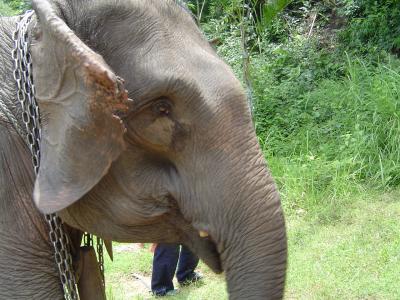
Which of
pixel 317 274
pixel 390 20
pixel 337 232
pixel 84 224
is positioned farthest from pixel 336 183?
pixel 84 224

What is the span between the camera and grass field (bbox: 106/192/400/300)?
5.51m

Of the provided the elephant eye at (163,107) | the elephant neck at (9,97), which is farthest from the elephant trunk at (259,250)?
the elephant neck at (9,97)

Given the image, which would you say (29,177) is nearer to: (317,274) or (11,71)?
(11,71)

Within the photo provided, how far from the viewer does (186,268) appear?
6.24 m

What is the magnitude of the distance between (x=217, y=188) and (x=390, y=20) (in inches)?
371

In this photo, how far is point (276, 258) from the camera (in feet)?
6.53

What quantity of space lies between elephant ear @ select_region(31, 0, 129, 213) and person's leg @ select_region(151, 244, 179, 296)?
3752 millimetres

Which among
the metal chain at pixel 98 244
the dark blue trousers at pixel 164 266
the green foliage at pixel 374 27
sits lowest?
the green foliage at pixel 374 27

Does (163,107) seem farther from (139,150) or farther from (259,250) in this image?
(259,250)

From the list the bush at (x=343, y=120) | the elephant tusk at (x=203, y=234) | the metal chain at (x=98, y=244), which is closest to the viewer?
the elephant tusk at (x=203, y=234)

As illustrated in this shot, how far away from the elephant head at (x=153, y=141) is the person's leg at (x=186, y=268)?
3889mm

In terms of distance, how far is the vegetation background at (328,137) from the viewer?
19.6 ft

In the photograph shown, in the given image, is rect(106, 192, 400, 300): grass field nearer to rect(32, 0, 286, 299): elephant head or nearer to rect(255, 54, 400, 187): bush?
rect(255, 54, 400, 187): bush

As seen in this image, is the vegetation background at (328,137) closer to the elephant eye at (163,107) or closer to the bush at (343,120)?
the bush at (343,120)
